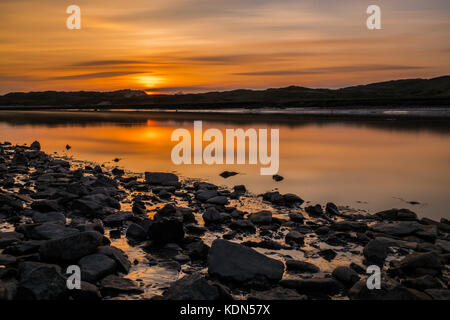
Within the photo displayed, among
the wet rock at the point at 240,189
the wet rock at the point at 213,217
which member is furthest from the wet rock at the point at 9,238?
the wet rock at the point at 240,189

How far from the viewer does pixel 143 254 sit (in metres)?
8.03

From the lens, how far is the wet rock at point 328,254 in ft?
26.1

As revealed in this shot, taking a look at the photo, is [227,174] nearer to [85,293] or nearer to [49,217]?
[49,217]

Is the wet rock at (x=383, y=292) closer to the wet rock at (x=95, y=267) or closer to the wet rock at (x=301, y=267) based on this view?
the wet rock at (x=301, y=267)

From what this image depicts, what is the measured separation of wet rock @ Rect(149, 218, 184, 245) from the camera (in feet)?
28.1

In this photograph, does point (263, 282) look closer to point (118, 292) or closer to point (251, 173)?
point (118, 292)

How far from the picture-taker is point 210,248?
7.41 metres

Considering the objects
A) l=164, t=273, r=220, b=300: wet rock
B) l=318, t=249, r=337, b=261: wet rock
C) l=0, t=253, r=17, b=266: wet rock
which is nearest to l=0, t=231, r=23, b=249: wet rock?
l=0, t=253, r=17, b=266: wet rock

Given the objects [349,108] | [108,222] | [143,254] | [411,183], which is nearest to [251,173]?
[411,183]

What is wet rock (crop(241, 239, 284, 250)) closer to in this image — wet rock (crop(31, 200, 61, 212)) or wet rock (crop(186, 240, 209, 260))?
wet rock (crop(186, 240, 209, 260))

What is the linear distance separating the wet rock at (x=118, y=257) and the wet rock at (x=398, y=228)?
5855 millimetres

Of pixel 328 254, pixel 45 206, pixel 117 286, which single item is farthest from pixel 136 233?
pixel 328 254

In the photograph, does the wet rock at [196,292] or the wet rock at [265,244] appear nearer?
the wet rock at [196,292]

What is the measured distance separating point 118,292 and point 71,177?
33.5ft
